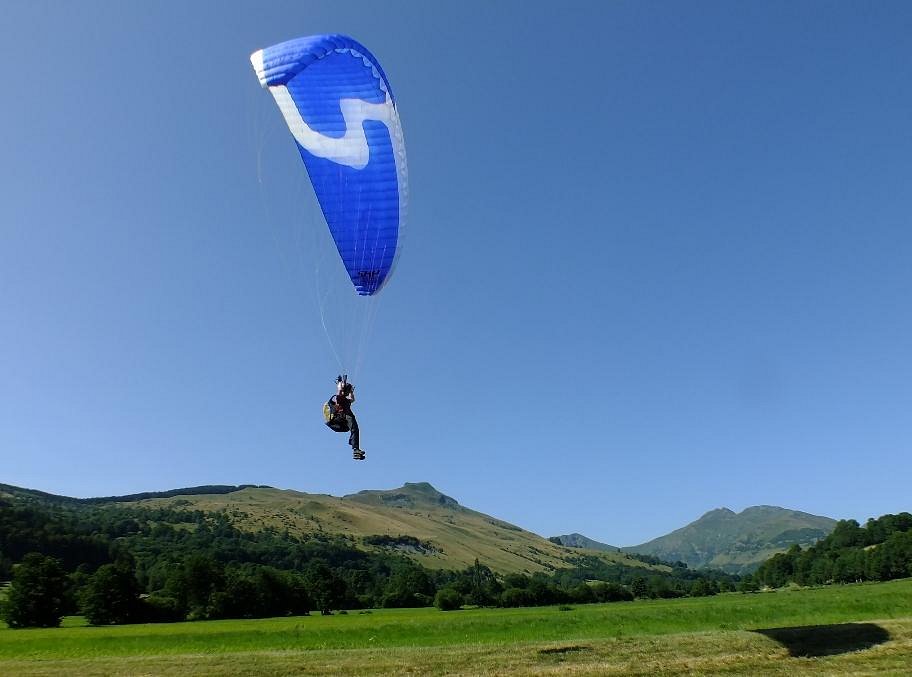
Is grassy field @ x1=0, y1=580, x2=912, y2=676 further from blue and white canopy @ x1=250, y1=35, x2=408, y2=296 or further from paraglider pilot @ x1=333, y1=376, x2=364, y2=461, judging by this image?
blue and white canopy @ x1=250, y1=35, x2=408, y2=296

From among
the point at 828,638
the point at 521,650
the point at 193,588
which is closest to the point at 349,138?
the point at 521,650

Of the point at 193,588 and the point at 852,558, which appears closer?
the point at 193,588

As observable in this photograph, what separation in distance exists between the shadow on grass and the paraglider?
13564 millimetres

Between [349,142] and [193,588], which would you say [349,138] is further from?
[193,588]

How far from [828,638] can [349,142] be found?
67.1ft

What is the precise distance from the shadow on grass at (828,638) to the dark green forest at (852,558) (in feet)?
285

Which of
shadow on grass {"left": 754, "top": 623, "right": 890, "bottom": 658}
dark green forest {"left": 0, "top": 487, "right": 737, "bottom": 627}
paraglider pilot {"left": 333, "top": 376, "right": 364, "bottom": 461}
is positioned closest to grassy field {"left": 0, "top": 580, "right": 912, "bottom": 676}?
shadow on grass {"left": 754, "top": 623, "right": 890, "bottom": 658}

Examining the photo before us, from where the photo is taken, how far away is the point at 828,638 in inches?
729

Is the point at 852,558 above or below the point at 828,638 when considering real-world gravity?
above

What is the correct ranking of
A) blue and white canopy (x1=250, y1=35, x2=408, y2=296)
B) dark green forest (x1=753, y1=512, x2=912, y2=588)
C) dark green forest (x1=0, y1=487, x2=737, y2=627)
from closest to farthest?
1. blue and white canopy (x1=250, y1=35, x2=408, y2=296)
2. dark green forest (x1=0, y1=487, x2=737, y2=627)
3. dark green forest (x1=753, y1=512, x2=912, y2=588)

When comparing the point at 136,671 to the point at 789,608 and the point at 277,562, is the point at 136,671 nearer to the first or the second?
the point at 789,608

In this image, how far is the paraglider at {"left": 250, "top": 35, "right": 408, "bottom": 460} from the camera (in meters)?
18.3

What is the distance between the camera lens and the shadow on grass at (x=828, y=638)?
56.2 ft

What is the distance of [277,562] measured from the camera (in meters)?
160
